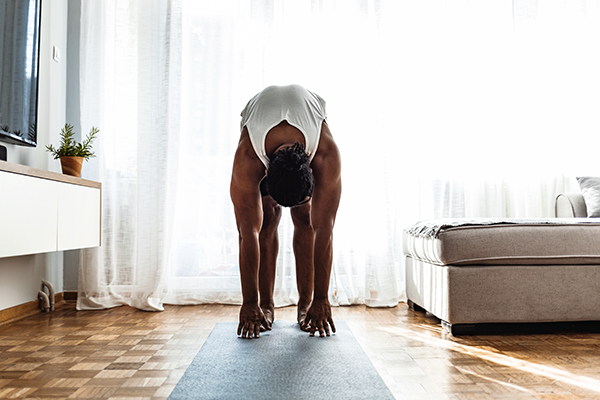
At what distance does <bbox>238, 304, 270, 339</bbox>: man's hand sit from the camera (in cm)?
205

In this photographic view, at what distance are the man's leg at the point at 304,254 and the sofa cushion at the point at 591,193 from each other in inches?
62.9

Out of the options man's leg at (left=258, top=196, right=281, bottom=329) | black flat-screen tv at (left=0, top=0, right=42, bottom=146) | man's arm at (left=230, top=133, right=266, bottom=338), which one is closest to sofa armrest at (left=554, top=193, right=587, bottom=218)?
man's leg at (left=258, top=196, right=281, bottom=329)

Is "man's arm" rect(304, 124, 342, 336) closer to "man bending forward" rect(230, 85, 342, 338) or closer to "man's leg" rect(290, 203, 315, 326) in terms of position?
"man bending forward" rect(230, 85, 342, 338)

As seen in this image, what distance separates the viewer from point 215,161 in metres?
3.25

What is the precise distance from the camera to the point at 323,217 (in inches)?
80.9

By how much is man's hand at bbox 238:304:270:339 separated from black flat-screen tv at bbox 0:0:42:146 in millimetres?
1416

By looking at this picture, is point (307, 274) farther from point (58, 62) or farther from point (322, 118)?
point (58, 62)

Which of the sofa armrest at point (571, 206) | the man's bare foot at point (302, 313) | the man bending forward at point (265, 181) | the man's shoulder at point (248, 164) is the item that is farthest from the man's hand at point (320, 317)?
the sofa armrest at point (571, 206)

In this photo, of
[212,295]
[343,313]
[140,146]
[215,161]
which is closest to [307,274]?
[343,313]

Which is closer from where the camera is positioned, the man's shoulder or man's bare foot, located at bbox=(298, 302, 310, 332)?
the man's shoulder

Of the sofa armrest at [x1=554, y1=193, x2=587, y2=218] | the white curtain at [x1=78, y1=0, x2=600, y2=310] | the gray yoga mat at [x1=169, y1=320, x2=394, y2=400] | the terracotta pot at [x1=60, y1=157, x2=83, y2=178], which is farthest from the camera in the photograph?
the white curtain at [x1=78, y1=0, x2=600, y2=310]

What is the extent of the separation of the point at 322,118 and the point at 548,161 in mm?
1971

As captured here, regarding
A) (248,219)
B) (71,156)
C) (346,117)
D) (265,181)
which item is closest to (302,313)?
(248,219)

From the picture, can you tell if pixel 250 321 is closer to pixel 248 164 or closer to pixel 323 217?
pixel 323 217
